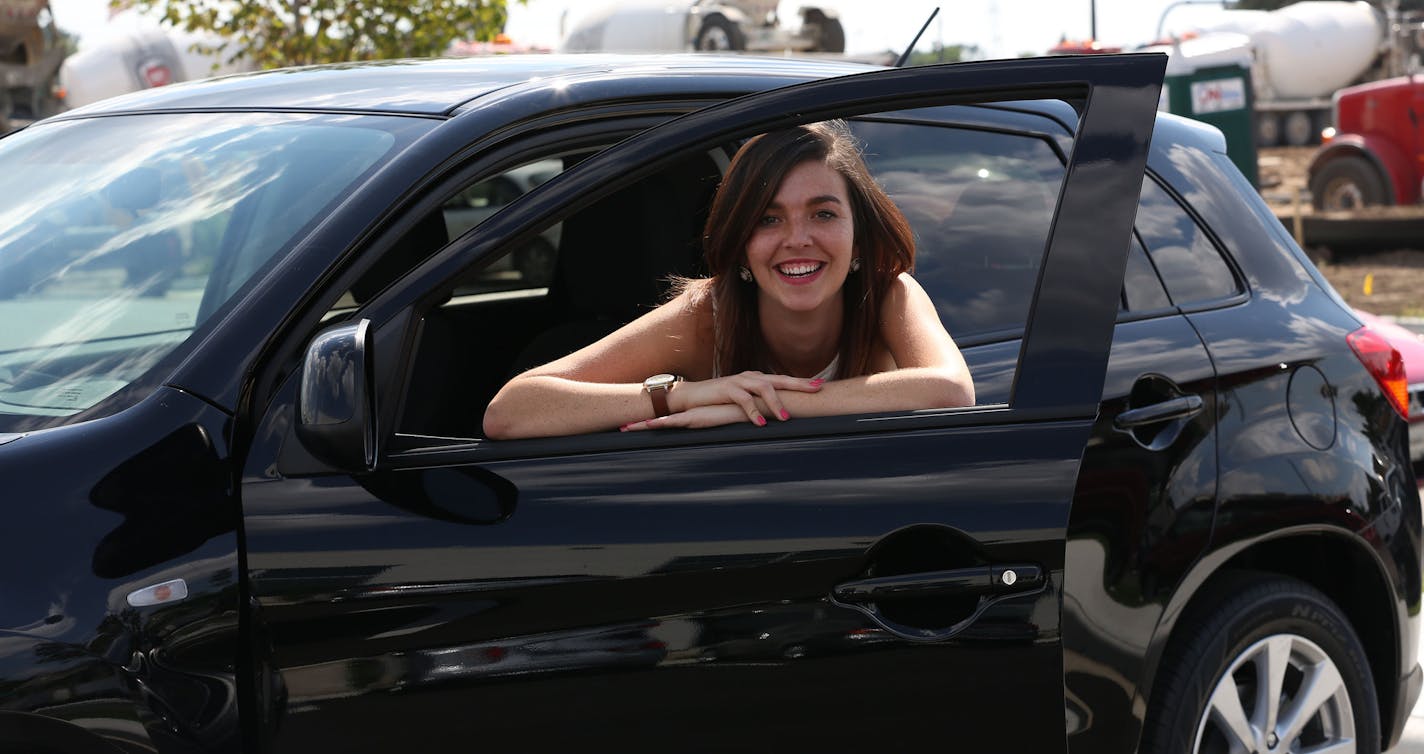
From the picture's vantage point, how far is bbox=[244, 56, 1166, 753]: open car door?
216cm

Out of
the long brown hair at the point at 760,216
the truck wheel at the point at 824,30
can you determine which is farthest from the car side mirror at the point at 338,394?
the truck wheel at the point at 824,30

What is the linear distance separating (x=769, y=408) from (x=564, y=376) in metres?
0.36

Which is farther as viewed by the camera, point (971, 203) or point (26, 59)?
point (26, 59)

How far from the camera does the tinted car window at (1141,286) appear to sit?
298 cm

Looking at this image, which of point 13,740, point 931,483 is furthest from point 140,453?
point 931,483

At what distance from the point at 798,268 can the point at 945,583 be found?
0.63 m

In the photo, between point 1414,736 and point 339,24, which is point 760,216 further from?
point 339,24

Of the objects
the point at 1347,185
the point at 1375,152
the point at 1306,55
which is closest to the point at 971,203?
the point at 1375,152

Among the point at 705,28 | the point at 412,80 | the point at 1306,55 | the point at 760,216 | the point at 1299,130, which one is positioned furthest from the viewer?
the point at 1299,130

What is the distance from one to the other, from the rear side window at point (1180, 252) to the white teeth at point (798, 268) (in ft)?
2.37

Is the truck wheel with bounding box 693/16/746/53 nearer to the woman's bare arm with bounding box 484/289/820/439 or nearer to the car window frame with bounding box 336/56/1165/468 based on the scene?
the car window frame with bounding box 336/56/1165/468

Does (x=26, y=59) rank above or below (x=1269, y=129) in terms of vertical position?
above

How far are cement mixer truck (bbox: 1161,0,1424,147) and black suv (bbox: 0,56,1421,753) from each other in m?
33.7

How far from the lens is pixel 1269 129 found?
37875 mm
